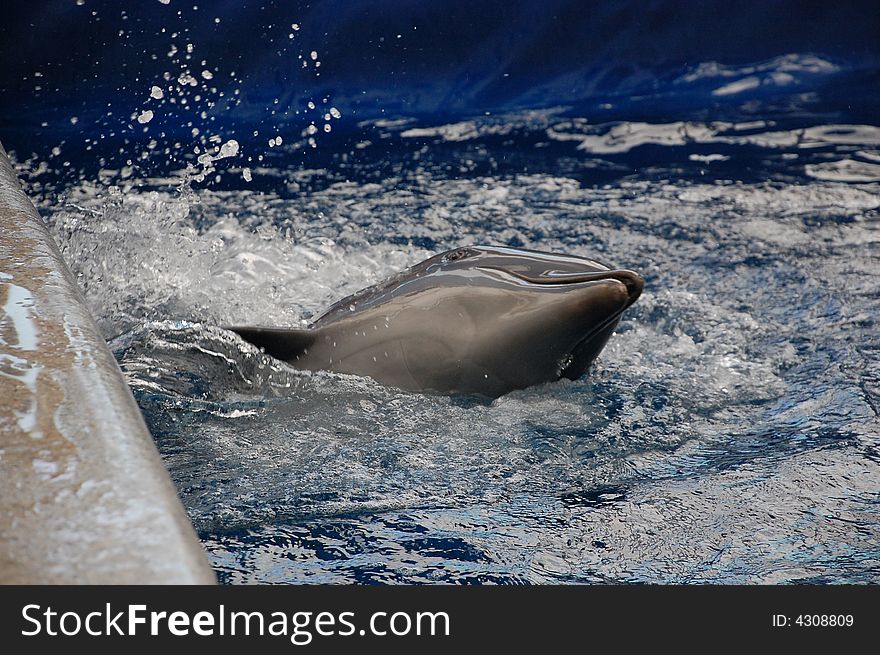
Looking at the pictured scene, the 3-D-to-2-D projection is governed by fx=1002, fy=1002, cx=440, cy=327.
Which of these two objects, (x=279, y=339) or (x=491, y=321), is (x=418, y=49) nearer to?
(x=279, y=339)

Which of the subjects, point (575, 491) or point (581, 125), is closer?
point (575, 491)

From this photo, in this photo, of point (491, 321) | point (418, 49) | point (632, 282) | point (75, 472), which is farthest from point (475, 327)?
point (418, 49)

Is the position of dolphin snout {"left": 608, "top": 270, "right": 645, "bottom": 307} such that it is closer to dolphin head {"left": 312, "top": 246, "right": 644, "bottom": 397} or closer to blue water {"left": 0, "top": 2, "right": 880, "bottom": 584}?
dolphin head {"left": 312, "top": 246, "right": 644, "bottom": 397}

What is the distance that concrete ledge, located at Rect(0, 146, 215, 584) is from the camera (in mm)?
1107

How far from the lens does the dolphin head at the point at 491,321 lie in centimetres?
258

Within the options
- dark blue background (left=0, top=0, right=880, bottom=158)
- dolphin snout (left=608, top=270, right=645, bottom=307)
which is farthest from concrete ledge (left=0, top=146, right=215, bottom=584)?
dark blue background (left=0, top=0, right=880, bottom=158)

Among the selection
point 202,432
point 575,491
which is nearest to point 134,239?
point 202,432

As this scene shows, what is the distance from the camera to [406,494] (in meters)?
2.31

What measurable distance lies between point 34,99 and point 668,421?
6102mm

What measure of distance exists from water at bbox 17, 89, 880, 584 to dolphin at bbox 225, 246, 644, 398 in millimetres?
56

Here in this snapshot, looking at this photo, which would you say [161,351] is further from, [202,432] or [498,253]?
[498,253]

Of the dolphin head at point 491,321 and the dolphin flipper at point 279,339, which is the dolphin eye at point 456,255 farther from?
the dolphin flipper at point 279,339

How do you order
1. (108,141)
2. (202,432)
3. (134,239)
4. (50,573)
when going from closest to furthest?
1. (50,573)
2. (202,432)
3. (134,239)
4. (108,141)

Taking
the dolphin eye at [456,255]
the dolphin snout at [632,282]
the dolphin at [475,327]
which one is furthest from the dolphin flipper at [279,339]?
the dolphin snout at [632,282]
